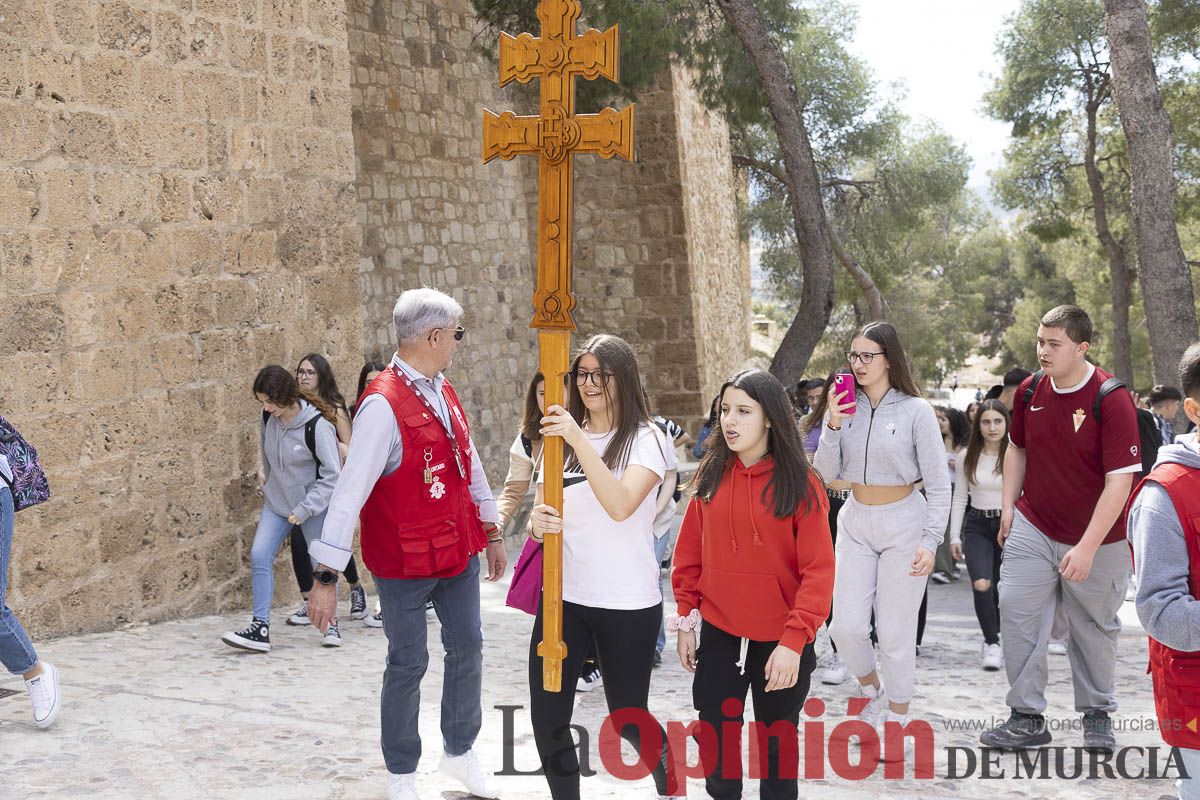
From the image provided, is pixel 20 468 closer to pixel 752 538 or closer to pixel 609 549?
pixel 609 549

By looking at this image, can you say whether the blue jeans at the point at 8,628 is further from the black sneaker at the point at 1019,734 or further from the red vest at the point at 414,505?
the black sneaker at the point at 1019,734

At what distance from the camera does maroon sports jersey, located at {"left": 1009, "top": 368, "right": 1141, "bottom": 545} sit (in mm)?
4484

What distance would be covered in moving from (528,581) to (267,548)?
2.41 metres

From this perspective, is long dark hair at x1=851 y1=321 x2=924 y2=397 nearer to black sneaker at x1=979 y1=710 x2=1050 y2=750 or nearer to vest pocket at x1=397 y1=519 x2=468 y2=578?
black sneaker at x1=979 y1=710 x2=1050 y2=750

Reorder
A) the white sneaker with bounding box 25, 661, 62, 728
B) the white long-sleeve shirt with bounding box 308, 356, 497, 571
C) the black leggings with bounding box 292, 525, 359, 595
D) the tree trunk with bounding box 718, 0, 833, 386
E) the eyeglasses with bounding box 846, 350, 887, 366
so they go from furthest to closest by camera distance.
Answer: the tree trunk with bounding box 718, 0, 833, 386 → the black leggings with bounding box 292, 525, 359, 595 → the eyeglasses with bounding box 846, 350, 887, 366 → the white sneaker with bounding box 25, 661, 62, 728 → the white long-sleeve shirt with bounding box 308, 356, 497, 571

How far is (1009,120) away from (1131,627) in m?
17.3

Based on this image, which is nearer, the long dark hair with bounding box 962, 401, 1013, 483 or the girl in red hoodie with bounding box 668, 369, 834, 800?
the girl in red hoodie with bounding box 668, 369, 834, 800

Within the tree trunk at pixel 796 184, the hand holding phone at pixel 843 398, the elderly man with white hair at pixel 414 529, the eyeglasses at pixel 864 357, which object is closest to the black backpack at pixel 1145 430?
the eyeglasses at pixel 864 357

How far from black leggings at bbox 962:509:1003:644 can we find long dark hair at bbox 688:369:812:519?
10.5ft

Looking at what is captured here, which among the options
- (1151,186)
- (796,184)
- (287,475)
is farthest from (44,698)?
(1151,186)

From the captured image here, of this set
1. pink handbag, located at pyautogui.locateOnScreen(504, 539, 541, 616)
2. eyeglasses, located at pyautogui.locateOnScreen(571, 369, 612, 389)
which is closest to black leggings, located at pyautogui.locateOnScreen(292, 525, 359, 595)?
pink handbag, located at pyautogui.locateOnScreen(504, 539, 541, 616)

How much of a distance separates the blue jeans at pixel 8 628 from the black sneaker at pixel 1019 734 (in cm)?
370

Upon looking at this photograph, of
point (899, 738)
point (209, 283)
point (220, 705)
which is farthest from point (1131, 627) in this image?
point (209, 283)

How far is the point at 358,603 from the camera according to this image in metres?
7.16
